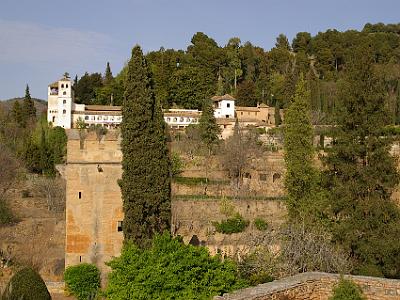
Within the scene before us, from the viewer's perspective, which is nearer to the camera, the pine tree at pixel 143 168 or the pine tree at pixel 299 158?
the pine tree at pixel 143 168

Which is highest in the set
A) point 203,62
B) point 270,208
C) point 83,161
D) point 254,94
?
point 203,62

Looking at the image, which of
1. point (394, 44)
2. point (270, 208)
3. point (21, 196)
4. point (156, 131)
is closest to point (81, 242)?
point (156, 131)

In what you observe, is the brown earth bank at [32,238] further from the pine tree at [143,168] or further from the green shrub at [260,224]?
the green shrub at [260,224]

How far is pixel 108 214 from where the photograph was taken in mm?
17047

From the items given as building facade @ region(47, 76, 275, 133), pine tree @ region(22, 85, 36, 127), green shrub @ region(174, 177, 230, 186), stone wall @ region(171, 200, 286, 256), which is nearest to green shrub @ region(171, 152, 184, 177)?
green shrub @ region(174, 177, 230, 186)

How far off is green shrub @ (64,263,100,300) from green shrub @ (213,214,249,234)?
10164 millimetres

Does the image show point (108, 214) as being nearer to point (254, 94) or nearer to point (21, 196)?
point (21, 196)

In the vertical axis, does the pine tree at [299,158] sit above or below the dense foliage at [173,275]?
above

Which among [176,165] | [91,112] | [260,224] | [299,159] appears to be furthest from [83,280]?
[91,112]

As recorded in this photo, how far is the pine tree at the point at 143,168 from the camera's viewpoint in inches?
648

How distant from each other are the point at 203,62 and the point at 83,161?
44.3 metres

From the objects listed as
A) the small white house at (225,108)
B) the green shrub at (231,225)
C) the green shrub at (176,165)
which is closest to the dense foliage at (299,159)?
the green shrub at (231,225)

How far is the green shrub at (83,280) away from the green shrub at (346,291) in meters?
9.27

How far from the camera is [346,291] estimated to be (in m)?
8.96
